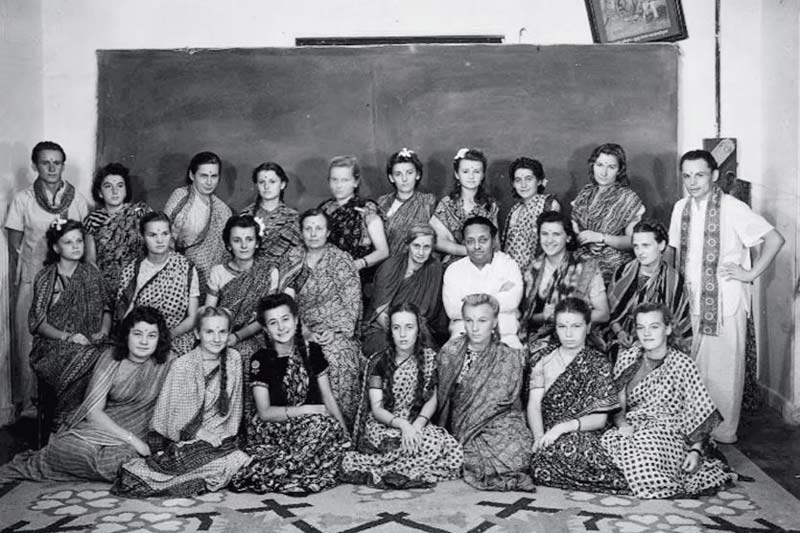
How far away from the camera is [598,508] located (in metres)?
3.70

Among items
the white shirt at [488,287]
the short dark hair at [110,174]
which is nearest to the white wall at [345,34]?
the short dark hair at [110,174]

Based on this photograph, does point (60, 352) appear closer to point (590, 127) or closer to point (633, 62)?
point (590, 127)

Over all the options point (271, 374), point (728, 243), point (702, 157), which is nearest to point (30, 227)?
point (271, 374)

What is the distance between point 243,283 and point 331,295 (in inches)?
17.9

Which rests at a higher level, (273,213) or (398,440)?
(273,213)

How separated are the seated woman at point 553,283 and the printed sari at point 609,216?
0.17 m

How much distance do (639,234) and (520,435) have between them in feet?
3.94

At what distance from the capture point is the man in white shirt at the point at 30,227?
523 cm

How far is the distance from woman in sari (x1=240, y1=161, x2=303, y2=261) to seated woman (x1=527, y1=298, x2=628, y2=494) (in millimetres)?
1553

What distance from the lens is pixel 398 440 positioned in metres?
4.20

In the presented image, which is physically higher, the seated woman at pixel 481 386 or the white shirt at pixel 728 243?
the white shirt at pixel 728 243

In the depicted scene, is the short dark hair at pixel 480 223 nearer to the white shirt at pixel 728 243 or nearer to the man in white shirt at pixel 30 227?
the white shirt at pixel 728 243

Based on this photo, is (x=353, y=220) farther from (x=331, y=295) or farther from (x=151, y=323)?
(x=151, y=323)

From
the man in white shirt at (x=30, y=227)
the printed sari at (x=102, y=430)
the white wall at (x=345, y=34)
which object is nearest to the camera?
the printed sari at (x=102, y=430)
